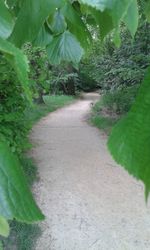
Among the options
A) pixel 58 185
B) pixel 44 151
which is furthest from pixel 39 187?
pixel 44 151

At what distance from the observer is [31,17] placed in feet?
1.55

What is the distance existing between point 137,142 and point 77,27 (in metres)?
0.48

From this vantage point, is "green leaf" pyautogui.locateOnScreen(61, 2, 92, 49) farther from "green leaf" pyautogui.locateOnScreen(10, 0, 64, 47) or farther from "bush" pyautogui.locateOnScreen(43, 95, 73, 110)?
"bush" pyautogui.locateOnScreen(43, 95, 73, 110)

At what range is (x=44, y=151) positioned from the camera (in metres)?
7.82

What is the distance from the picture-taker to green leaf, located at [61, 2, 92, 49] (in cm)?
66

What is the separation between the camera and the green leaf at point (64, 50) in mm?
862

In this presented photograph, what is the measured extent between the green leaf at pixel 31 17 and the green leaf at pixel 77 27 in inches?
6.7

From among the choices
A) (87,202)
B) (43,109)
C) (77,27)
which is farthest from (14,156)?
(43,109)

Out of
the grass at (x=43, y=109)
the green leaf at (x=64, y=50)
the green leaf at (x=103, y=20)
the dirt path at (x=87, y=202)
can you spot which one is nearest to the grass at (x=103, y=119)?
the dirt path at (x=87, y=202)

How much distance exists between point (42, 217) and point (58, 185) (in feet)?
18.2

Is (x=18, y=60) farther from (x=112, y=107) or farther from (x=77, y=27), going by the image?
(x=112, y=107)

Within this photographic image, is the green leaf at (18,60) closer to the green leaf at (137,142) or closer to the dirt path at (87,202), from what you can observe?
the green leaf at (137,142)

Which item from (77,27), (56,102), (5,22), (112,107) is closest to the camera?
(5,22)

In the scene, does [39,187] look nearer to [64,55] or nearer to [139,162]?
[64,55]
